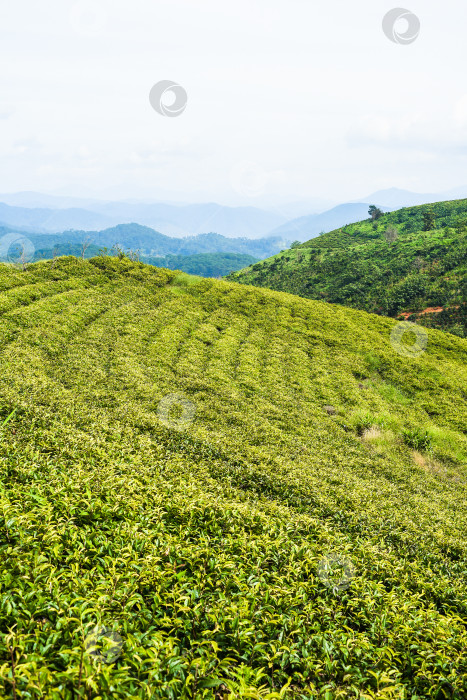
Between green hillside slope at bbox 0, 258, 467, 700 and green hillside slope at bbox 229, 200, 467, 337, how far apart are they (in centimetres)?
3555

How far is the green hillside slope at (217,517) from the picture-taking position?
4.59 metres

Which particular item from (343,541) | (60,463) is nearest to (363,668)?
(343,541)

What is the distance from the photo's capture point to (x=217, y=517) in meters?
8.42

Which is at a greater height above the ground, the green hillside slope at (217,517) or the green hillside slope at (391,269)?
the green hillside slope at (391,269)

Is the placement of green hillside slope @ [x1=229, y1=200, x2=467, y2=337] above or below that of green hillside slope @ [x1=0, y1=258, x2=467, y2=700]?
above

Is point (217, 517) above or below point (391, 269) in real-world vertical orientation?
below

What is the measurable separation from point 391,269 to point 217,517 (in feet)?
248

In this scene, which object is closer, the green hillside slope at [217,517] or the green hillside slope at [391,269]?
the green hillside slope at [217,517]

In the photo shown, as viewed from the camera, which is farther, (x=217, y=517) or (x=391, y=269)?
(x=391, y=269)

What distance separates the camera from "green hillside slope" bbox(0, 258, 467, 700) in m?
4.59

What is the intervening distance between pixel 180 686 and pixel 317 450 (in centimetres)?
1257

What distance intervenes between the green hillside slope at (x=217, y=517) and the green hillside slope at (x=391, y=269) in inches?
1400

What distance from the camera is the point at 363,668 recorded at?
5199 millimetres

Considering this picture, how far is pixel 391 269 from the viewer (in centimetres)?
7212
